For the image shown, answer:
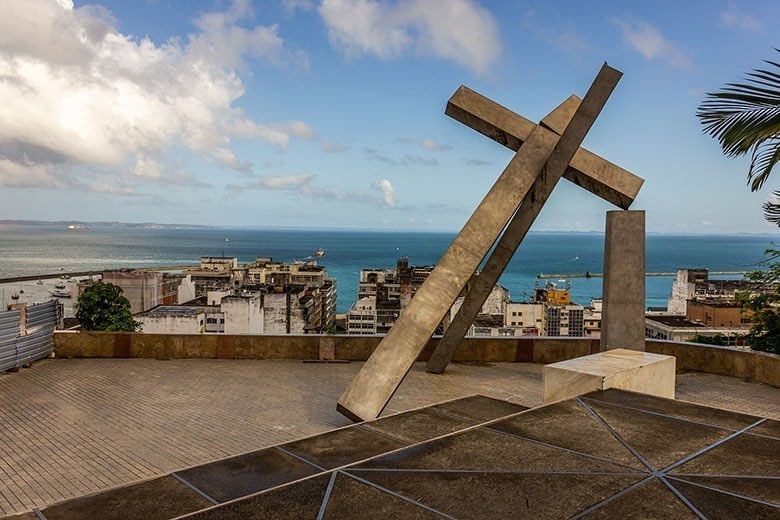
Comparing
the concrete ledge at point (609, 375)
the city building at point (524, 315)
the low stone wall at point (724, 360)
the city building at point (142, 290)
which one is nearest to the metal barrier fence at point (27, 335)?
the concrete ledge at point (609, 375)

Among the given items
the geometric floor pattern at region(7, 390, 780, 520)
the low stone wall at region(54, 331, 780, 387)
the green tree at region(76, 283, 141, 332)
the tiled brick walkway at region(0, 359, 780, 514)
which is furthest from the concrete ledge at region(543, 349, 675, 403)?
the green tree at region(76, 283, 141, 332)

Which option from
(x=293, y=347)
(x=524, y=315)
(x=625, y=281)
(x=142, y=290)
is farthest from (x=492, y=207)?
(x=142, y=290)

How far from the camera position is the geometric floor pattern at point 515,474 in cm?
307

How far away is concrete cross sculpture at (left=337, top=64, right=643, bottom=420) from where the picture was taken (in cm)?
767

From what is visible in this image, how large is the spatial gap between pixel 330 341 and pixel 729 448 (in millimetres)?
9163

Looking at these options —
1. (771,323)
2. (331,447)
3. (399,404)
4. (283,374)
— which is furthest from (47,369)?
(771,323)

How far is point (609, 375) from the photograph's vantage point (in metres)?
6.27

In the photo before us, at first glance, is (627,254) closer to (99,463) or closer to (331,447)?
(331,447)

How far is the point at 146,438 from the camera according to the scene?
7.45 metres

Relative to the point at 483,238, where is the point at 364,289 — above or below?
below

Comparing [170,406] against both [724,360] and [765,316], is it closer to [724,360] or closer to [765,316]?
[724,360]

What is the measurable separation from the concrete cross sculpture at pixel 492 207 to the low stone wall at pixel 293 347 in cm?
185

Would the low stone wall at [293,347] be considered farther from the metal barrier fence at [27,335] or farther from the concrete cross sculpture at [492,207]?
the concrete cross sculpture at [492,207]

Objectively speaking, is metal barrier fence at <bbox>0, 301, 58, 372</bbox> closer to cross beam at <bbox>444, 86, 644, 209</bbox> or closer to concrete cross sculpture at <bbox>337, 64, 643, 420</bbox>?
concrete cross sculpture at <bbox>337, 64, 643, 420</bbox>
